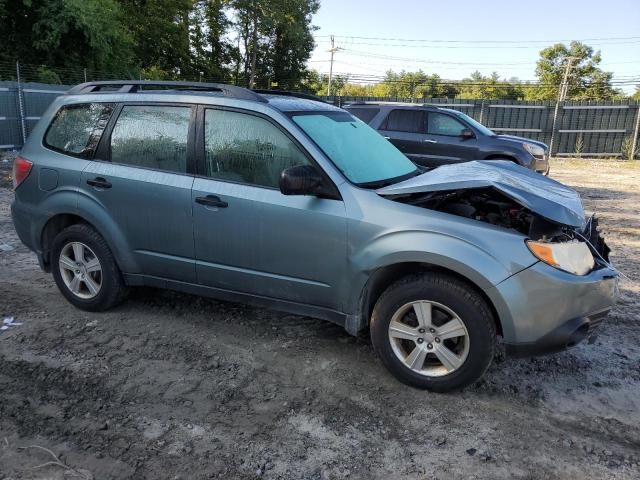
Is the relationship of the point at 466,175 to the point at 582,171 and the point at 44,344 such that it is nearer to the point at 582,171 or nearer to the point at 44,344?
the point at 44,344

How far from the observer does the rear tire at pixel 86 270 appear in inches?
168

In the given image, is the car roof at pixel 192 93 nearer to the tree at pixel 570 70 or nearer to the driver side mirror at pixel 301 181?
the driver side mirror at pixel 301 181

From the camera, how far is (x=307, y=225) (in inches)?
136

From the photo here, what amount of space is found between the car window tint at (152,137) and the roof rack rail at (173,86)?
0.21 meters

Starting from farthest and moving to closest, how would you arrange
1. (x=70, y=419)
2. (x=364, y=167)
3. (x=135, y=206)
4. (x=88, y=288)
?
(x=88, y=288)
(x=135, y=206)
(x=364, y=167)
(x=70, y=419)

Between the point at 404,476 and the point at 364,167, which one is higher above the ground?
the point at 364,167

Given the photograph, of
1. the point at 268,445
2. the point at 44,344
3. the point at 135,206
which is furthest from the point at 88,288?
the point at 268,445

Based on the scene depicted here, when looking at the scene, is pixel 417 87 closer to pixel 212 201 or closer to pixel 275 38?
pixel 275 38

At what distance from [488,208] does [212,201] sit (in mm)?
1911

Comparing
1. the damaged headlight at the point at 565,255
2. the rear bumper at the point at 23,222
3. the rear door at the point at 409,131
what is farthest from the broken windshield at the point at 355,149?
the rear door at the point at 409,131

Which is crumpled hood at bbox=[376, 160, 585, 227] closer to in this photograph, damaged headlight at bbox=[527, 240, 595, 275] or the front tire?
damaged headlight at bbox=[527, 240, 595, 275]

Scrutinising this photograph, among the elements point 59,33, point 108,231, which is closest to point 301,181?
point 108,231

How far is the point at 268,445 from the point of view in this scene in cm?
280

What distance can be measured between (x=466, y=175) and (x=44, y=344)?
129 inches
